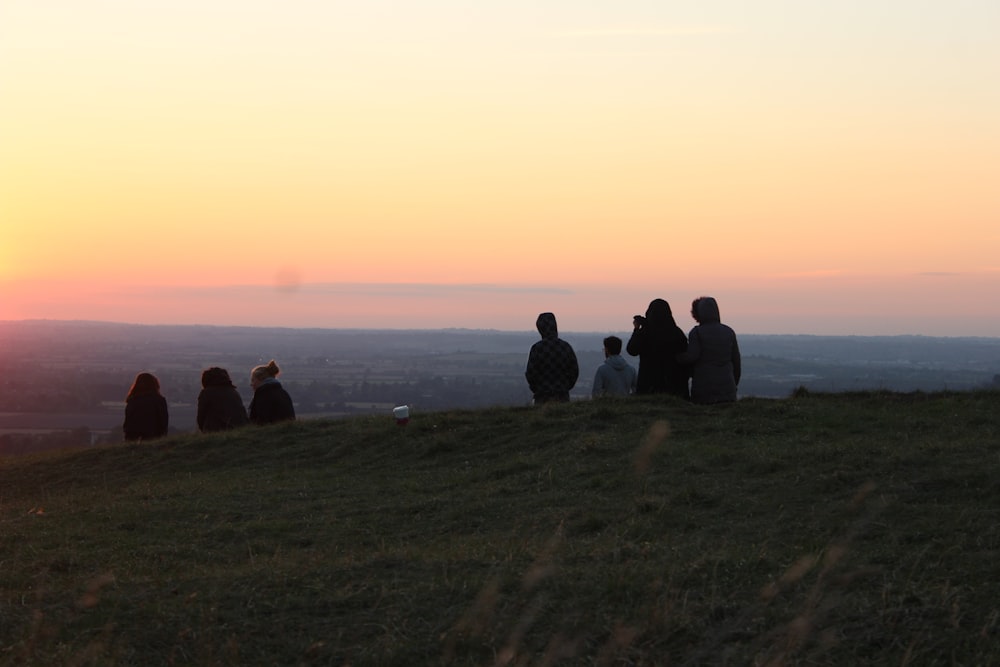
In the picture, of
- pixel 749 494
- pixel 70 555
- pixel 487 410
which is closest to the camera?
pixel 70 555

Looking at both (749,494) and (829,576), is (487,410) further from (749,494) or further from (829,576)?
(829,576)

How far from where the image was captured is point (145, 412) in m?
16.4

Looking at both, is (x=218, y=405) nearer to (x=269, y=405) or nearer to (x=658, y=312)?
(x=269, y=405)

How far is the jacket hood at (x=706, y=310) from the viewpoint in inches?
575

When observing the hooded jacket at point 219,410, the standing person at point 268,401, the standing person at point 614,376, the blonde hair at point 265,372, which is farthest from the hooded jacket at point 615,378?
the hooded jacket at point 219,410

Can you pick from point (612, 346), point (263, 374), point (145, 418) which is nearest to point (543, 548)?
point (612, 346)

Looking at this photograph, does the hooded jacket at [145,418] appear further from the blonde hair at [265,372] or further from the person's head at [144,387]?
the blonde hair at [265,372]

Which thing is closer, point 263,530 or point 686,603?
point 686,603

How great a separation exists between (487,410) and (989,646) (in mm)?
10238

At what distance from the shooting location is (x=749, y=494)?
903cm

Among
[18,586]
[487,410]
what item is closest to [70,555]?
[18,586]

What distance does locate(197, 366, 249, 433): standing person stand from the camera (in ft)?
54.0

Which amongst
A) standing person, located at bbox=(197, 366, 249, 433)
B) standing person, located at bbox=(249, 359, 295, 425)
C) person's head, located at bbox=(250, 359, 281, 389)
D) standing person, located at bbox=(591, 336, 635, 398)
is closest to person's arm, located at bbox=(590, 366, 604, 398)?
standing person, located at bbox=(591, 336, 635, 398)

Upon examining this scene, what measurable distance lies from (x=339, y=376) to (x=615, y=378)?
64.0 m
